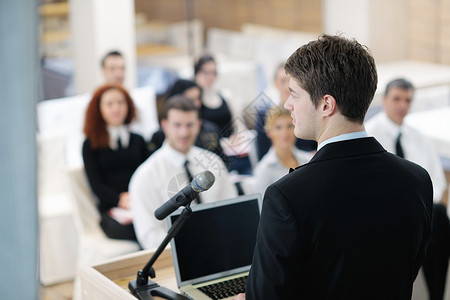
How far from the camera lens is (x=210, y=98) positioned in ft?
16.5

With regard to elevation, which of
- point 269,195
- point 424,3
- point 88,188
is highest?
point 424,3

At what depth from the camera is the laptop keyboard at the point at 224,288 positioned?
1.75 meters

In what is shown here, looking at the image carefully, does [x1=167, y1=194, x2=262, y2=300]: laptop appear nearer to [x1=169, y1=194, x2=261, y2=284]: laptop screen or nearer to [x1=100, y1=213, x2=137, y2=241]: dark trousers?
[x1=169, y1=194, x2=261, y2=284]: laptop screen

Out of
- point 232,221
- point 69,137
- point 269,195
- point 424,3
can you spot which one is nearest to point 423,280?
point 232,221

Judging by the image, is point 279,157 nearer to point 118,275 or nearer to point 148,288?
point 118,275

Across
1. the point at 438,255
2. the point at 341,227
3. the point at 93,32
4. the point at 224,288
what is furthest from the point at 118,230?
the point at 93,32

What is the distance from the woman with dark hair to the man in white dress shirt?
57.7 inches

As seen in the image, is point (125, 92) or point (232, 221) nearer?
point (232, 221)

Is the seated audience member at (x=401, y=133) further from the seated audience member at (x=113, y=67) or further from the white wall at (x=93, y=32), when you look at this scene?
the white wall at (x=93, y=32)

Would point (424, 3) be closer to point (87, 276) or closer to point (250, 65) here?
point (250, 65)

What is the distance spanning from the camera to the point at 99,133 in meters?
3.76

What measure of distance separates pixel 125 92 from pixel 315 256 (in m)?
2.79

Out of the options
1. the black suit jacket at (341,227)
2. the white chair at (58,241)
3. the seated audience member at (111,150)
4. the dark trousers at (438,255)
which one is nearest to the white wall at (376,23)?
the seated audience member at (111,150)

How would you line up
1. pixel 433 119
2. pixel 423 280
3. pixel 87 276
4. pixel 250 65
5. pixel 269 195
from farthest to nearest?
pixel 250 65 < pixel 433 119 < pixel 423 280 < pixel 87 276 < pixel 269 195
